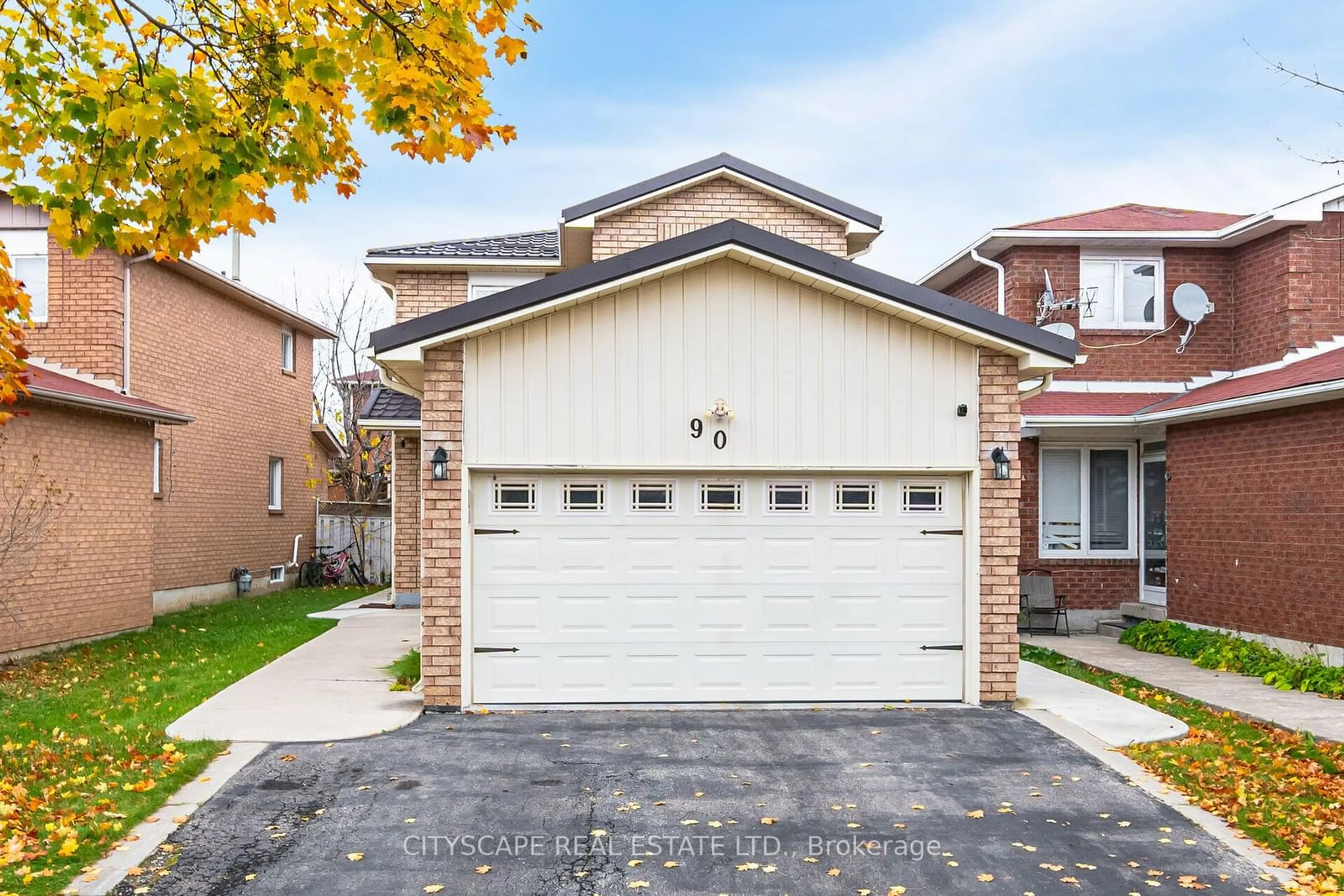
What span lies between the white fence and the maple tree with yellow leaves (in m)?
18.6

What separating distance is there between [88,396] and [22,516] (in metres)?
1.66

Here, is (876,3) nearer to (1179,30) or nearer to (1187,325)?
(1179,30)

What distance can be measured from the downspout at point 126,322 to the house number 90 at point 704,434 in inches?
447

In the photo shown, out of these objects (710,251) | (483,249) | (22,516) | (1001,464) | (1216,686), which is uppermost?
(483,249)

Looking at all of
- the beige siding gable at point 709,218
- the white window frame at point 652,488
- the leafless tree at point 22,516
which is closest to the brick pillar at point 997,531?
the white window frame at point 652,488

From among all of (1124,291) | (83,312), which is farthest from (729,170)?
(83,312)

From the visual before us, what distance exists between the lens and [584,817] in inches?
258

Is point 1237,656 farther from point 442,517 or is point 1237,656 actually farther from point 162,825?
point 162,825

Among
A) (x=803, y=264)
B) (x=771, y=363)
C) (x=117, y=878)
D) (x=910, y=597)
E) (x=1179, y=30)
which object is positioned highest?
(x=1179, y=30)

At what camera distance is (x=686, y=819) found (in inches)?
256

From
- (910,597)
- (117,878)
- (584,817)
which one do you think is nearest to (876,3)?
(910,597)

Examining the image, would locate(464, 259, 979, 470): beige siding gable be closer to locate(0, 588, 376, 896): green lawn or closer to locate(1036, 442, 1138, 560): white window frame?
locate(0, 588, 376, 896): green lawn

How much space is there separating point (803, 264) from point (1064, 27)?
455 inches

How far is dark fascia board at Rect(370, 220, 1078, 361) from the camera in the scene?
9023 millimetres
